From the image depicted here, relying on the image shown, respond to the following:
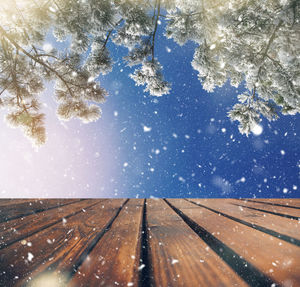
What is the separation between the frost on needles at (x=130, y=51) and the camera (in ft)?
9.18

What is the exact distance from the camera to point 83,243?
926 mm

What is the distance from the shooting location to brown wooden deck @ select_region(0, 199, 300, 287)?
2.14 feet

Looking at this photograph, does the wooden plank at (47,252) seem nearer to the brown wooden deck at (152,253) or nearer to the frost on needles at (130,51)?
the brown wooden deck at (152,253)

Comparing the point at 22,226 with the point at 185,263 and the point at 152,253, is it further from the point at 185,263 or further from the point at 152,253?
the point at 185,263

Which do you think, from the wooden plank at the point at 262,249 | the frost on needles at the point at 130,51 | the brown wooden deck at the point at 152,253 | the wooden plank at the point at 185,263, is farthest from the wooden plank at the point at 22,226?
the frost on needles at the point at 130,51

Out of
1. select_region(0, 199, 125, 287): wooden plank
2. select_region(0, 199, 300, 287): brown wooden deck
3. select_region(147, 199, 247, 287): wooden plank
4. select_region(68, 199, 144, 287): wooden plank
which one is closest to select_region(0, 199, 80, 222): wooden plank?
select_region(0, 199, 300, 287): brown wooden deck

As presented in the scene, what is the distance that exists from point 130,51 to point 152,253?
3573 mm

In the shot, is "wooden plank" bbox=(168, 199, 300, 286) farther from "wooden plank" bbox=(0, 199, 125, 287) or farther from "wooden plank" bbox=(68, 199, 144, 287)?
"wooden plank" bbox=(0, 199, 125, 287)

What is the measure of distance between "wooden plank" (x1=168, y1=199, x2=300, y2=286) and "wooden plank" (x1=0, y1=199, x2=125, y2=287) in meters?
0.66

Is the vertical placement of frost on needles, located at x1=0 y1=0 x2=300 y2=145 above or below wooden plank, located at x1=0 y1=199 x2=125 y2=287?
above

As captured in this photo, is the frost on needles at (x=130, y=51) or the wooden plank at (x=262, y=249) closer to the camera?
the wooden plank at (x=262, y=249)

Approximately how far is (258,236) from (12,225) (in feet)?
Result: 5.00

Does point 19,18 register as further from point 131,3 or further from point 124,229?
point 124,229

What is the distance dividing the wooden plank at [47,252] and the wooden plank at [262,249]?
0.66 meters
